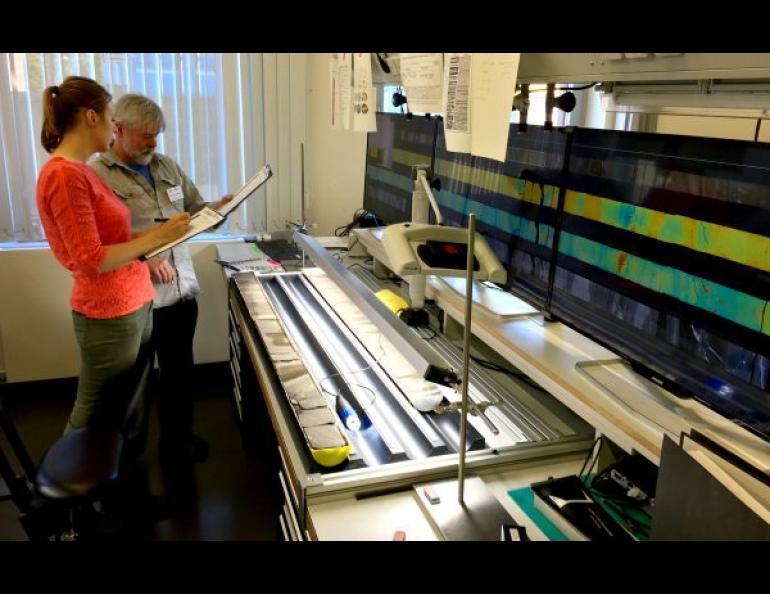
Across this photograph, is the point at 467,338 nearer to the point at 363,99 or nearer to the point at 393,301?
the point at 393,301

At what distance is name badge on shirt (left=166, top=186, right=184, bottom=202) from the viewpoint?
2.44 meters

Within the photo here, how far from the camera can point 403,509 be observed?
1227 millimetres

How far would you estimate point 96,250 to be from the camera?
6.23ft

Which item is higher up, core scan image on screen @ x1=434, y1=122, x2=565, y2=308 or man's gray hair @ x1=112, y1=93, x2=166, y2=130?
man's gray hair @ x1=112, y1=93, x2=166, y2=130

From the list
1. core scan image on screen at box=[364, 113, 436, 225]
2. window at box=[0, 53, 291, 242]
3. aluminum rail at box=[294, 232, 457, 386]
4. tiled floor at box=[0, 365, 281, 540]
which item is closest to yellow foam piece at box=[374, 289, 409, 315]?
aluminum rail at box=[294, 232, 457, 386]

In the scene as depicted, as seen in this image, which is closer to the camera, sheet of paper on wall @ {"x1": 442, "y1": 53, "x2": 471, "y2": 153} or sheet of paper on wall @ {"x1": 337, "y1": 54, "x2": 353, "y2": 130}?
sheet of paper on wall @ {"x1": 442, "y1": 53, "x2": 471, "y2": 153}

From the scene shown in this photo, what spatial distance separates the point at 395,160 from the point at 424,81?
2.78 feet

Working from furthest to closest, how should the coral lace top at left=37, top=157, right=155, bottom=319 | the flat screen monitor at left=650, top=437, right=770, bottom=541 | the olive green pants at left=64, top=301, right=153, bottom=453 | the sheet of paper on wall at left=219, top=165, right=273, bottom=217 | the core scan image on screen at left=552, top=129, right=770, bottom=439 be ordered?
1. the olive green pants at left=64, top=301, right=153, bottom=453
2. the coral lace top at left=37, top=157, right=155, bottom=319
3. the sheet of paper on wall at left=219, top=165, right=273, bottom=217
4. the core scan image on screen at left=552, top=129, right=770, bottom=439
5. the flat screen monitor at left=650, top=437, right=770, bottom=541

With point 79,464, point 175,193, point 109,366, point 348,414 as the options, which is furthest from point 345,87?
point 79,464

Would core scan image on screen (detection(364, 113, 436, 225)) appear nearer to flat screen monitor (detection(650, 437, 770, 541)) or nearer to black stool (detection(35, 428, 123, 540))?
black stool (detection(35, 428, 123, 540))

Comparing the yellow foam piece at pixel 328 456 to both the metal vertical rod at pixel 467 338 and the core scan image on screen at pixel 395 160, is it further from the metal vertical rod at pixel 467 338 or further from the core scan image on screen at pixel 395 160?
the core scan image on screen at pixel 395 160

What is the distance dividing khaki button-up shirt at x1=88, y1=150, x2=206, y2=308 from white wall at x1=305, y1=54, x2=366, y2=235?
1153 millimetres

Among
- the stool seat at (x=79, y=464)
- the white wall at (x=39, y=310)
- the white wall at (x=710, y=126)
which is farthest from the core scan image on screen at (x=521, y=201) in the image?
the white wall at (x=39, y=310)
